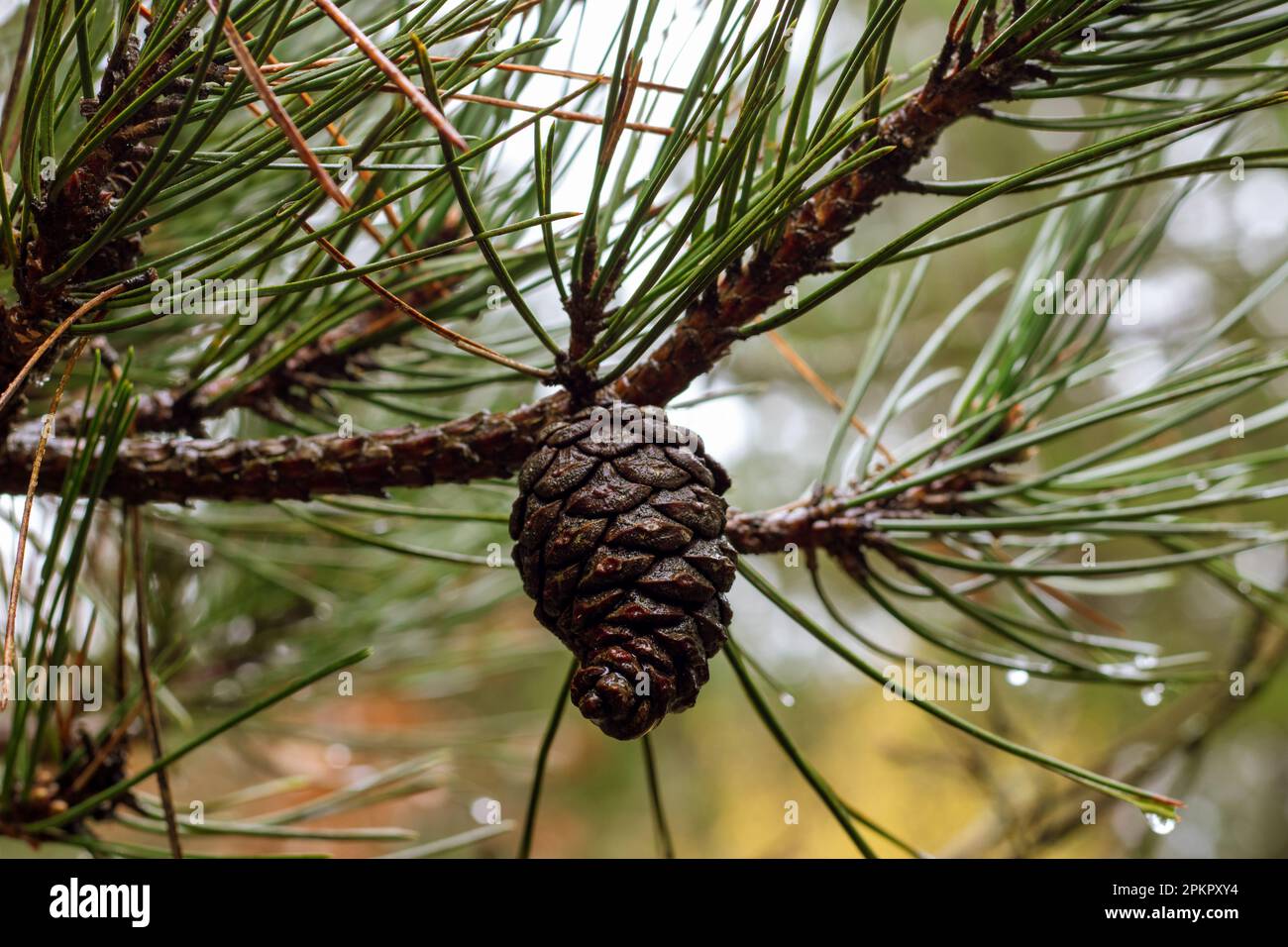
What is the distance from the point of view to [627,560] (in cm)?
30

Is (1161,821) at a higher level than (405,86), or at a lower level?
lower

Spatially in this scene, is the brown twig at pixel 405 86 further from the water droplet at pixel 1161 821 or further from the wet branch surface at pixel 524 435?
the water droplet at pixel 1161 821

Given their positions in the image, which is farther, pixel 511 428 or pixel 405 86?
pixel 511 428

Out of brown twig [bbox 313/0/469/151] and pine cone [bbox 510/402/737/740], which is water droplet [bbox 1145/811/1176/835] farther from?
brown twig [bbox 313/0/469/151]

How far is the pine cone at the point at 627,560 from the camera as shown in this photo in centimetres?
29

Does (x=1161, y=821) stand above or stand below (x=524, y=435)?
below

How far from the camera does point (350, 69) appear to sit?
1.06 feet

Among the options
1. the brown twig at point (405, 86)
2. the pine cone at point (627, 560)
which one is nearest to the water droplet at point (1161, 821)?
the pine cone at point (627, 560)

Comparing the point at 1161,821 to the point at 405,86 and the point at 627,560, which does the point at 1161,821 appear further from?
the point at 405,86

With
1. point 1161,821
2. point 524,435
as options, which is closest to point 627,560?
point 524,435

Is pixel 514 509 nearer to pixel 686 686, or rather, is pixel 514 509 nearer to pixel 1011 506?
pixel 686 686

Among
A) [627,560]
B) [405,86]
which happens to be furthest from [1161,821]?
[405,86]
